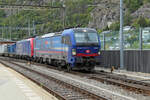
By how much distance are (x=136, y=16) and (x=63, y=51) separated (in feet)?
409

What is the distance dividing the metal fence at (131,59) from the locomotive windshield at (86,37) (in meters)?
2.97

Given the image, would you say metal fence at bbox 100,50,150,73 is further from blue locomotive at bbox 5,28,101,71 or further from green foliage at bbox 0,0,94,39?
green foliage at bbox 0,0,94,39

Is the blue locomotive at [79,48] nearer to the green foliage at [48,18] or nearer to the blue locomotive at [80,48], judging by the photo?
the blue locomotive at [80,48]

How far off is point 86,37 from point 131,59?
3803mm

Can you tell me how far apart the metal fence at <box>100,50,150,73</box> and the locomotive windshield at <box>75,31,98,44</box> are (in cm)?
297

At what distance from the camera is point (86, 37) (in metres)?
21.3

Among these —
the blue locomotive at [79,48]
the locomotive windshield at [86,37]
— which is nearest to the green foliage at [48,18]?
the blue locomotive at [79,48]

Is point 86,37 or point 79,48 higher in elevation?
point 86,37

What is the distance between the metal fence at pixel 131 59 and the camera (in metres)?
20.4

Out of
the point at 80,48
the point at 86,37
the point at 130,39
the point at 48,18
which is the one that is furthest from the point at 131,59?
the point at 48,18

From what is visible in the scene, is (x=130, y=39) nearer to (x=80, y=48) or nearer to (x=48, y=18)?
(x=80, y=48)

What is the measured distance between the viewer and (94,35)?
21703mm

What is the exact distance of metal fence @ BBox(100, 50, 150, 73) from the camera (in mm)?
20359

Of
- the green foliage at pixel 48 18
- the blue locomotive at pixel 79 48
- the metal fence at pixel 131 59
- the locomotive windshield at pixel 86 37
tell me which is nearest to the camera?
the metal fence at pixel 131 59
